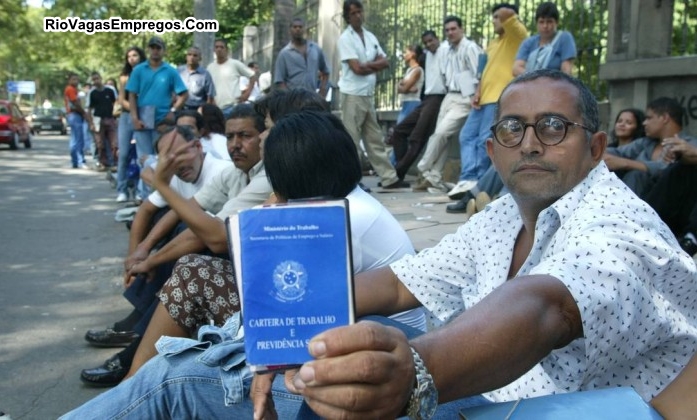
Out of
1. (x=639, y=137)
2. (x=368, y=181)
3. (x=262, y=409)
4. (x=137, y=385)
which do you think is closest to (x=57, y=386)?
(x=137, y=385)

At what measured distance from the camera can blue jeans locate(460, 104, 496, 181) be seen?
8.49 metres

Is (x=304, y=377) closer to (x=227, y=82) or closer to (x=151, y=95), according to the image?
(x=151, y=95)

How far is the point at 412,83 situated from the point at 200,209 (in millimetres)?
7459

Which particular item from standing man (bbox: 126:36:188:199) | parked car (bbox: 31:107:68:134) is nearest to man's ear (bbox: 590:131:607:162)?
standing man (bbox: 126:36:188:199)

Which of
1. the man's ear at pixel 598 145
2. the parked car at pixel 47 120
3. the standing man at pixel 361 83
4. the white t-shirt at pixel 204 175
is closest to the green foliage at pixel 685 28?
the standing man at pixel 361 83

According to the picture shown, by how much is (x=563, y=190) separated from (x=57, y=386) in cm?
318

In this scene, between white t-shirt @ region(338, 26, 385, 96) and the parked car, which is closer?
white t-shirt @ region(338, 26, 385, 96)

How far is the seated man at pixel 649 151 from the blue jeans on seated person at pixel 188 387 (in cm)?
340

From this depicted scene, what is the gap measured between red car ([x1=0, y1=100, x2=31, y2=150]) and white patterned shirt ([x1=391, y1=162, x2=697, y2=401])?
28.0 meters

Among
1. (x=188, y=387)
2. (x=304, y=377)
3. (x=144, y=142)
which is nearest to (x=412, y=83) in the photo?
(x=144, y=142)

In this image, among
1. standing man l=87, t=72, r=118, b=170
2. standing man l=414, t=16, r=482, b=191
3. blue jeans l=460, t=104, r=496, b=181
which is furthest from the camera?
standing man l=87, t=72, r=118, b=170

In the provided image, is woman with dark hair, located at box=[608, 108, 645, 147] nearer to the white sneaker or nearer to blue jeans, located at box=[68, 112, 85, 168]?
the white sneaker

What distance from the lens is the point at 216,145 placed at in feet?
23.3

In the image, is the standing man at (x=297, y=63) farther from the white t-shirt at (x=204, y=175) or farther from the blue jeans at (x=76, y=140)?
the blue jeans at (x=76, y=140)
